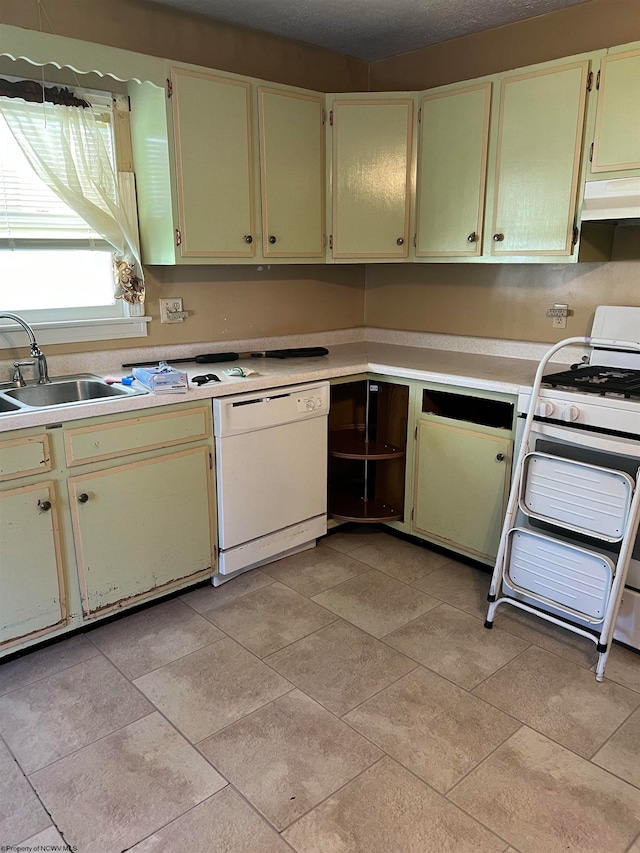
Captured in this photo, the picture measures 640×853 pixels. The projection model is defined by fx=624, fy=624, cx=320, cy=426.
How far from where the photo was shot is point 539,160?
2729mm

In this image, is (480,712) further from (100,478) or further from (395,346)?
(395,346)

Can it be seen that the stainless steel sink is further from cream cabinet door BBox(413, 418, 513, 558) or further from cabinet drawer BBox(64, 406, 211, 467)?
cream cabinet door BBox(413, 418, 513, 558)

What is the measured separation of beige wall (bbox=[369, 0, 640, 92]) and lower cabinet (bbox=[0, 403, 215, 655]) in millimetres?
2268

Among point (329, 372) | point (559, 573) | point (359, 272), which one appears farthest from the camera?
point (359, 272)

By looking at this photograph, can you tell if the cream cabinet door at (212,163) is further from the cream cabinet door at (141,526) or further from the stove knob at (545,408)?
the stove knob at (545,408)

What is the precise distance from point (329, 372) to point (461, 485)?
83 centimetres

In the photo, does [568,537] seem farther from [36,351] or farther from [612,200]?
[36,351]

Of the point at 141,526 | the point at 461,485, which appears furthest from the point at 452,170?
the point at 141,526

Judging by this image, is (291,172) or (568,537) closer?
(568,537)

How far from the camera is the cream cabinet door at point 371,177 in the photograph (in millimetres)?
3168

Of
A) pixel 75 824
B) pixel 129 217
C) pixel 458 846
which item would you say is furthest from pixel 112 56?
pixel 458 846

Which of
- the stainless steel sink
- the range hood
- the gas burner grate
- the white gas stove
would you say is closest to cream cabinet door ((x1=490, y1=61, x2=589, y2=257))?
the range hood

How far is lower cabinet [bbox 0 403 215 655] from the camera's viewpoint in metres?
2.21

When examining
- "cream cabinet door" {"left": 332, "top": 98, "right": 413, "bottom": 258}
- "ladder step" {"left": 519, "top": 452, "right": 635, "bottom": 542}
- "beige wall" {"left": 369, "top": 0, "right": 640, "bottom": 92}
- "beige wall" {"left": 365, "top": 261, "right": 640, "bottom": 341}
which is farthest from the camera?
"cream cabinet door" {"left": 332, "top": 98, "right": 413, "bottom": 258}
